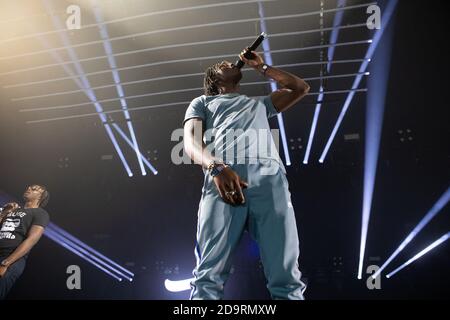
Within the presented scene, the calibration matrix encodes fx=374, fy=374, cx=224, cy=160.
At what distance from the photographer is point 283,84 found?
183 centimetres

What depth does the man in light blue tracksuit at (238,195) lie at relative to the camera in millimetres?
1442

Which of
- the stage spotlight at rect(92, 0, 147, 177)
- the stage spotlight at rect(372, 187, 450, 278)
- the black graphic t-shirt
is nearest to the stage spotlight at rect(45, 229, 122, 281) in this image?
the stage spotlight at rect(92, 0, 147, 177)

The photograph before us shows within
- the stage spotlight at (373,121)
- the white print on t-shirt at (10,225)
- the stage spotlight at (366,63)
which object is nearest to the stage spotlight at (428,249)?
the stage spotlight at (373,121)

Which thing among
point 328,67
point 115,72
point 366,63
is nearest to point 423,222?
point 366,63

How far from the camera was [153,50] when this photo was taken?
4.25 metres

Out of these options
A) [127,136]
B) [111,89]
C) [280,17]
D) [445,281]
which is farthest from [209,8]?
[445,281]

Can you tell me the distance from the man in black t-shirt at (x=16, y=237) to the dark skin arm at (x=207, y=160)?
7.48 feet

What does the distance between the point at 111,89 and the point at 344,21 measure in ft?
9.53

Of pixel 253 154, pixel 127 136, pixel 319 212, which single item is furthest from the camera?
pixel 127 136

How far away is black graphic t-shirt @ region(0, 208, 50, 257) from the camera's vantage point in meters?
3.22

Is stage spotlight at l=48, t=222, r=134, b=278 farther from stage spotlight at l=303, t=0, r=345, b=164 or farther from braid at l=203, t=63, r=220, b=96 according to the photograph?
braid at l=203, t=63, r=220, b=96

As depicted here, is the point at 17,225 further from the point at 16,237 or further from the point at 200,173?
the point at 200,173

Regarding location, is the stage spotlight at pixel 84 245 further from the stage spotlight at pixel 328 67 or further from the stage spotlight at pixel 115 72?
the stage spotlight at pixel 328 67

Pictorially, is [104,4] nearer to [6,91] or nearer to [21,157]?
[6,91]
